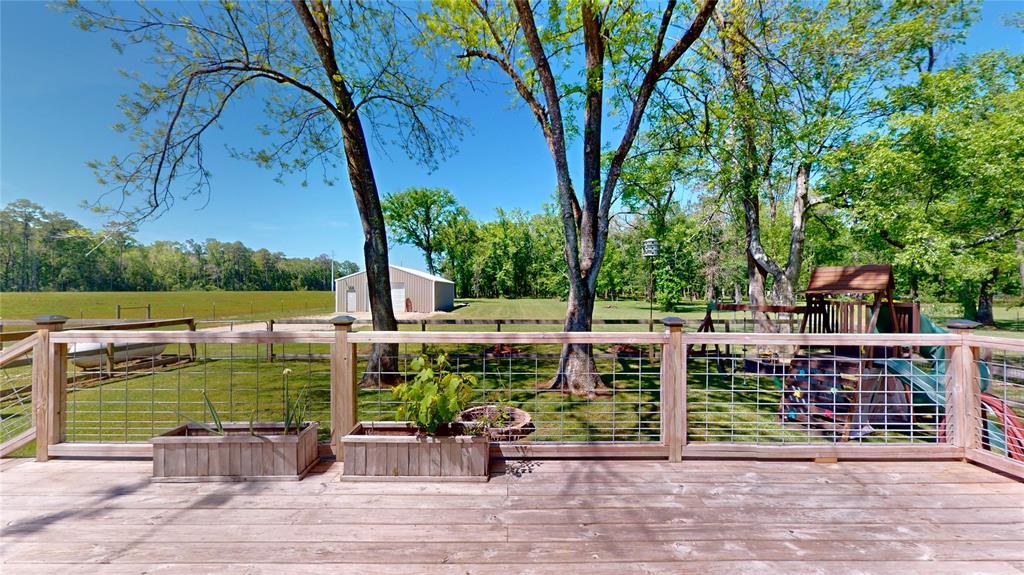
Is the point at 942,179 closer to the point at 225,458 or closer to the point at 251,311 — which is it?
the point at 225,458

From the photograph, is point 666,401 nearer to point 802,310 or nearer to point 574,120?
point 802,310

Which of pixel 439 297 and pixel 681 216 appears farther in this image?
pixel 439 297

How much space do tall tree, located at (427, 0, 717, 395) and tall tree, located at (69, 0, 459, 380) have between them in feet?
3.91

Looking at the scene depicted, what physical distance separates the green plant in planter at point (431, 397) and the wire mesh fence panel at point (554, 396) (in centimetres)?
15

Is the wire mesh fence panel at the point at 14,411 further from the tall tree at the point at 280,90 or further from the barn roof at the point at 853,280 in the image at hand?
the barn roof at the point at 853,280

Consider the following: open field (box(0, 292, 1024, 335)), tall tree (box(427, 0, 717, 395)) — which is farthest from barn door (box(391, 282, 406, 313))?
tall tree (box(427, 0, 717, 395))

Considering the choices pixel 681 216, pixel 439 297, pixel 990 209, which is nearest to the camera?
pixel 990 209

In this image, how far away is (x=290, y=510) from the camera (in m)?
2.12

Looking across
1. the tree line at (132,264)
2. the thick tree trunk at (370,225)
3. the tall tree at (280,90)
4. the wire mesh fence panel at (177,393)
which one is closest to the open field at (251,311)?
the tree line at (132,264)

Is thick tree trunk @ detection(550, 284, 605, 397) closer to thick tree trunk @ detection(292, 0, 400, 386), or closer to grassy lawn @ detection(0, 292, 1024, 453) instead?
grassy lawn @ detection(0, 292, 1024, 453)

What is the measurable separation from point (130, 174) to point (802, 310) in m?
9.91

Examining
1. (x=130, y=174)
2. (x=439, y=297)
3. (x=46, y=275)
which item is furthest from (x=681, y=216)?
(x=46, y=275)

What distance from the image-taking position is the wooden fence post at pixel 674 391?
2.68m

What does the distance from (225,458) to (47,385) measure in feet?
5.30
